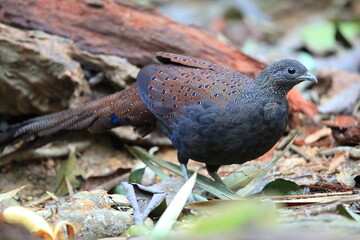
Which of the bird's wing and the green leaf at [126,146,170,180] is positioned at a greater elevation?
the bird's wing

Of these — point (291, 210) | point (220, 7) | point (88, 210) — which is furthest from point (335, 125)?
point (220, 7)

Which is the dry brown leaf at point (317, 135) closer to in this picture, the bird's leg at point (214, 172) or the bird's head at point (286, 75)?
the bird's leg at point (214, 172)

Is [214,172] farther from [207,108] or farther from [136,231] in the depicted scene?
[136,231]

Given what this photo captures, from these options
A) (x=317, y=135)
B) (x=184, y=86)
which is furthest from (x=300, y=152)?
(x=184, y=86)

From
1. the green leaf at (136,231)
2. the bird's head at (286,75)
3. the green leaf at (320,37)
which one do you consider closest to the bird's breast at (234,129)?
the bird's head at (286,75)

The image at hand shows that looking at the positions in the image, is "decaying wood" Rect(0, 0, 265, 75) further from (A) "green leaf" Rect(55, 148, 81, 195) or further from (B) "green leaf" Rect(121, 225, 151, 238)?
(B) "green leaf" Rect(121, 225, 151, 238)

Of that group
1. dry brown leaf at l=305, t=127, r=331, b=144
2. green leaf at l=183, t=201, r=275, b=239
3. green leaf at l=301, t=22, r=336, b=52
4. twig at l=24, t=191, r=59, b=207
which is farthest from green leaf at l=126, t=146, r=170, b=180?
green leaf at l=301, t=22, r=336, b=52

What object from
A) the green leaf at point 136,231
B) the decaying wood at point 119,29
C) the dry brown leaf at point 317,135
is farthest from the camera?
the dry brown leaf at point 317,135
